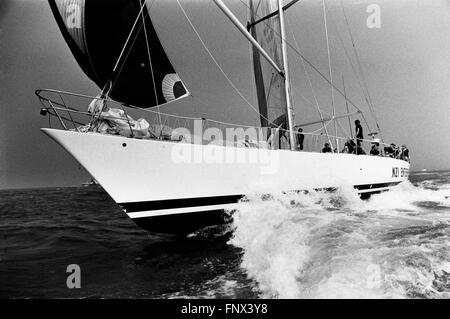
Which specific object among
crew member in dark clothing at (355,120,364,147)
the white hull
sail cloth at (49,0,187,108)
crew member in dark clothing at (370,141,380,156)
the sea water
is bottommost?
the sea water

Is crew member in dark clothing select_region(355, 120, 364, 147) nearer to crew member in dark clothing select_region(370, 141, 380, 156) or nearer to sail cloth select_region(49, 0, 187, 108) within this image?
crew member in dark clothing select_region(370, 141, 380, 156)

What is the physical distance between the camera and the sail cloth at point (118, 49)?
20.8 feet

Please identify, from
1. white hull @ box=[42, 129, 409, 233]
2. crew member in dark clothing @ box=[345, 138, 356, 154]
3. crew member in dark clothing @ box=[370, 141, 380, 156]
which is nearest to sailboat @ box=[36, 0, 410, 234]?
white hull @ box=[42, 129, 409, 233]

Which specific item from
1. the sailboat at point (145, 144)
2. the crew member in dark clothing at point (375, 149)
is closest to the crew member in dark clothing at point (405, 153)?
the crew member in dark clothing at point (375, 149)

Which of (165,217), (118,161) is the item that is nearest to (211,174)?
(165,217)

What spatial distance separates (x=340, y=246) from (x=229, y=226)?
11.1ft

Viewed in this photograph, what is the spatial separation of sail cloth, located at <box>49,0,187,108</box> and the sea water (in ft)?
11.3

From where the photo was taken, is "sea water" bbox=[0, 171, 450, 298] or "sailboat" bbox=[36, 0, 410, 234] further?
"sailboat" bbox=[36, 0, 410, 234]

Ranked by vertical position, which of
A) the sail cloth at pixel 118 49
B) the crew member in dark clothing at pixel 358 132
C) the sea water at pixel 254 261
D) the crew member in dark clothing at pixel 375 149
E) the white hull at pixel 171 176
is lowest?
the sea water at pixel 254 261

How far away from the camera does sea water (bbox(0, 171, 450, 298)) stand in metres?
3.11

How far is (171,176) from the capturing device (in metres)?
6.09

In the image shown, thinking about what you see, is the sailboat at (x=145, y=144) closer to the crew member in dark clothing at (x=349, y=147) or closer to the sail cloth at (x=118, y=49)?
the sail cloth at (x=118, y=49)

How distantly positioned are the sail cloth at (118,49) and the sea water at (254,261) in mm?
3429
